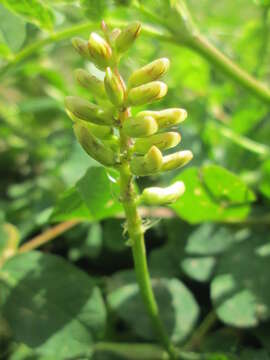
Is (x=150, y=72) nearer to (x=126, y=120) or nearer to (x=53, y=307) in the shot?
(x=126, y=120)

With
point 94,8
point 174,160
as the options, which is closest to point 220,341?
point 174,160

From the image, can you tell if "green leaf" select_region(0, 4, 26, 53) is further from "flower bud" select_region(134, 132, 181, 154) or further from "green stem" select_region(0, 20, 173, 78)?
"flower bud" select_region(134, 132, 181, 154)

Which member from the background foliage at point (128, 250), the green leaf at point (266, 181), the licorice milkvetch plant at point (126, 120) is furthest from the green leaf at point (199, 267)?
the licorice milkvetch plant at point (126, 120)

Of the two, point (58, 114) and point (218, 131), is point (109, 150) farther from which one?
point (58, 114)

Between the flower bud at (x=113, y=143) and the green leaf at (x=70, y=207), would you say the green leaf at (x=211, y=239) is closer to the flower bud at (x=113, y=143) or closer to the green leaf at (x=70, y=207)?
the green leaf at (x=70, y=207)

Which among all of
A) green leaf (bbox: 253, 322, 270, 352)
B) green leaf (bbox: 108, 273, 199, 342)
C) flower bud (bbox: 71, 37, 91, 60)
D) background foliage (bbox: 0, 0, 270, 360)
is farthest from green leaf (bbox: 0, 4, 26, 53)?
green leaf (bbox: 253, 322, 270, 352)

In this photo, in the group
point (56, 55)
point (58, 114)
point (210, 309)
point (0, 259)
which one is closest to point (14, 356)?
point (0, 259)

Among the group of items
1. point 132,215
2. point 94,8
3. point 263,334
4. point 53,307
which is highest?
point 94,8
